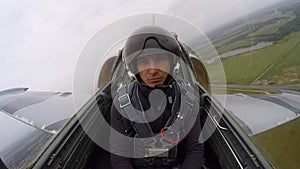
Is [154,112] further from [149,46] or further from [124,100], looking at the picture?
[149,46]

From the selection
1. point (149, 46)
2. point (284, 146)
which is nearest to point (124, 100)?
point (149, 46)

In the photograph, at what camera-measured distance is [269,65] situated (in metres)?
29.1

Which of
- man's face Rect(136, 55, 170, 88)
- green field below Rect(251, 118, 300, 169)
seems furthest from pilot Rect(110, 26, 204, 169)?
green field below Rect(251, 118, 300, 169)

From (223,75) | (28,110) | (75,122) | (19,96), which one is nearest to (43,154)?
(75,122)

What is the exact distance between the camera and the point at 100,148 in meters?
2.47

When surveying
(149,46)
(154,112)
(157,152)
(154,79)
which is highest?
(149,46)

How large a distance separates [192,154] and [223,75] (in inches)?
27.3

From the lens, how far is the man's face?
5.98ft

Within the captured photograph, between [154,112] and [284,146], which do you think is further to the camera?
[284,146]

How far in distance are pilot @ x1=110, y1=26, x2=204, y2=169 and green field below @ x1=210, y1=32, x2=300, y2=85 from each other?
23.8 metres

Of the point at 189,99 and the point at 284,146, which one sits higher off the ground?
the point at 189,99

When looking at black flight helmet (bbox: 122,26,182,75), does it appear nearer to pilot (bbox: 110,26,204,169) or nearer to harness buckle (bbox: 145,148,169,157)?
pilot (bbox: 110,26,204,169)

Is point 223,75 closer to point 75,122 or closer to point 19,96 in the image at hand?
point 75,122

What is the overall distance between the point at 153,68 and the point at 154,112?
0.92 ft
